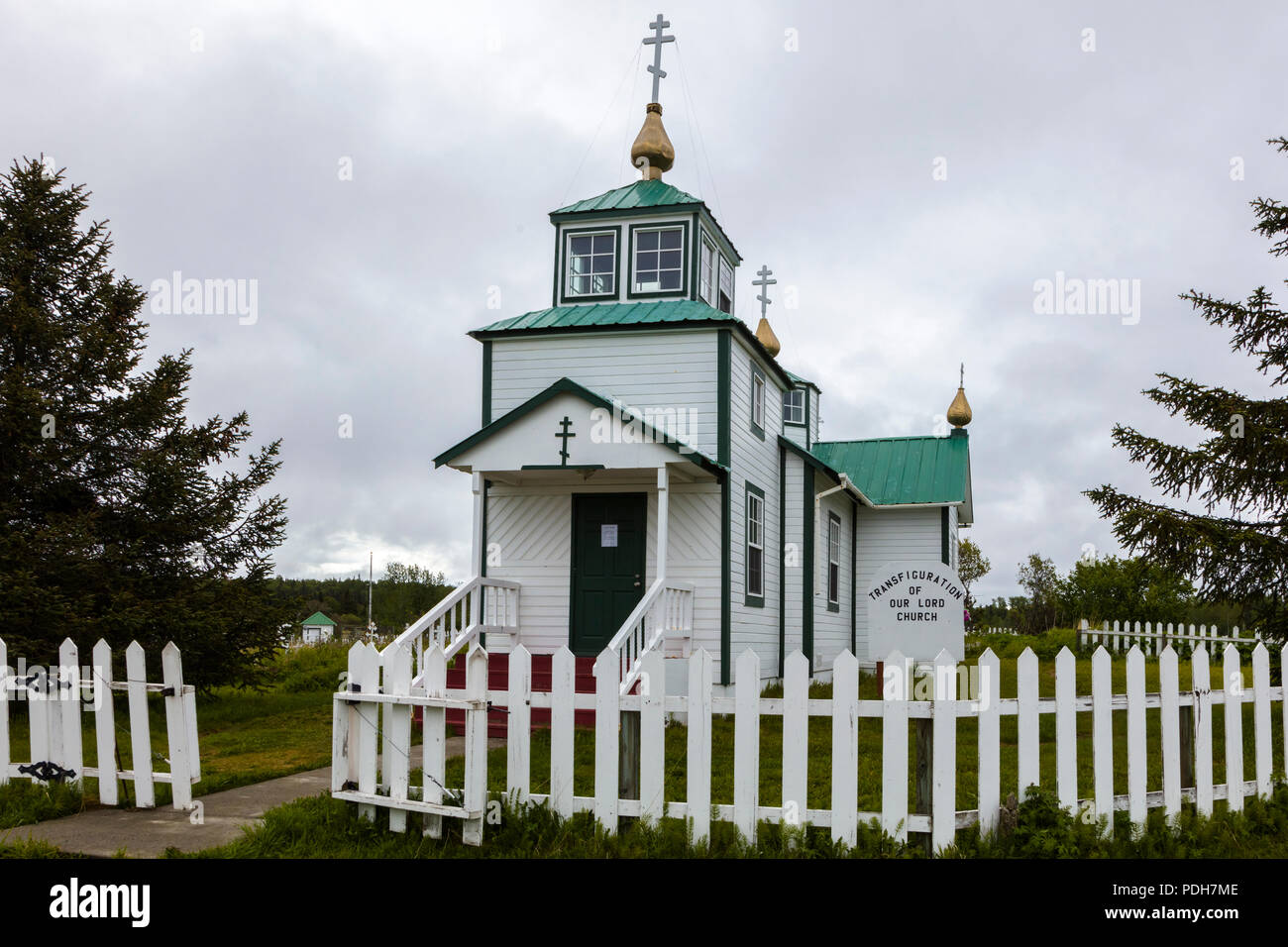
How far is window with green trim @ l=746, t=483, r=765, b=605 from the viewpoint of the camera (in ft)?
49.5

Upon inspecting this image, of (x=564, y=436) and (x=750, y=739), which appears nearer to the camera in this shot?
(x=750, y=739)

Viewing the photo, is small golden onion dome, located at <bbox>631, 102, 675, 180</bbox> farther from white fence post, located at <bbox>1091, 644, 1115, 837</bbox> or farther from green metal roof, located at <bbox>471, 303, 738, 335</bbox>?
white fence post, located at <bbox>1091, 644, 1115, 837</bbox>

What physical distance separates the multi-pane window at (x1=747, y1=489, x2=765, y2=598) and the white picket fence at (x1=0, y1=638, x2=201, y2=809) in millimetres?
8975

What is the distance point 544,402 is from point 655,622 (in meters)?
3.07

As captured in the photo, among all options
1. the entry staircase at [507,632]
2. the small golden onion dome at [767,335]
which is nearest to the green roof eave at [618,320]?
the entry staircase at [507,632]

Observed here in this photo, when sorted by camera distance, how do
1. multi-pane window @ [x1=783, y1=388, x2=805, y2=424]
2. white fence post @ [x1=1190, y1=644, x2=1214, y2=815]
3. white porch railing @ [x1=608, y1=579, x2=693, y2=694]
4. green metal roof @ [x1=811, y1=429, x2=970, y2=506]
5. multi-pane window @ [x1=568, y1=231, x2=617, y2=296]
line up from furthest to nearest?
multi-pane window @ [x1=783, y1=388, x2=805, y2=424] → green metal roof @ [x1=811, y1=429, x2=970, y2=506] → multi-pane window @ [x1=568, y1=231, x2=617, y2=296] → white porch railing @ [x1=608, y1=579, x2=693, y2=694] → white fence post @ [x1=1190, y1=644, x2=1214, y2=815]

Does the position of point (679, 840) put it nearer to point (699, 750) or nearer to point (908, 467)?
point (699, 750)

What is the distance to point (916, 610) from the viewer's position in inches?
300

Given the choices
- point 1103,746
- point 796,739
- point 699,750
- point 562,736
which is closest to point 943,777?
point 796,739

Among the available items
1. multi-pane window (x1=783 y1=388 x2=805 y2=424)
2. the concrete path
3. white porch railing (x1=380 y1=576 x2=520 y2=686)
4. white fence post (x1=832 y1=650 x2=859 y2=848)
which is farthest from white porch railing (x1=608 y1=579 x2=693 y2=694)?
multi-pane window (x1=783 y1=388 x2=805 y2=424)

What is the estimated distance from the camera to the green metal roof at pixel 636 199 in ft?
51.1

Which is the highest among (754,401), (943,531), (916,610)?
(754,401)
